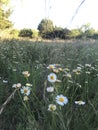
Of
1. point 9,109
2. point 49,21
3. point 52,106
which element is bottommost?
point 9,109

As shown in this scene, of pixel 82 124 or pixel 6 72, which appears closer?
pixel 82 124

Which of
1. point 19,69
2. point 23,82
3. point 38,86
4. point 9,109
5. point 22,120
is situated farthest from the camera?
point 19,69

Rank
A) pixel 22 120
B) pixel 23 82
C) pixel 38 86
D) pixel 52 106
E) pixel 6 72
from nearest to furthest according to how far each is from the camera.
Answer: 1. pixel 52 106
2. pixel 22 120
3. pixel 38 86
4. pixel 23 82
5. pixel 6 72

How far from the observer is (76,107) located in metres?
1.48

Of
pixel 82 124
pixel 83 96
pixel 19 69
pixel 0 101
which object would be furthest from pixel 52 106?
pixel 19 69

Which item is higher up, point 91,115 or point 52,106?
point 52,106

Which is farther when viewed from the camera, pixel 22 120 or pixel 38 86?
pixel 38 86

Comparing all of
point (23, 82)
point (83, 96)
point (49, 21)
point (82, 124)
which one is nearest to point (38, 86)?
point (23, 82)

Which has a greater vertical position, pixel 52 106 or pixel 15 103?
pixel 52 106

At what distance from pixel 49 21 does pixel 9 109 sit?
591 millimetres

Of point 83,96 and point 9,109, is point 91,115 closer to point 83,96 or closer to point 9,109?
point 83,96

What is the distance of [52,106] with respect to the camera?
1.15 metres

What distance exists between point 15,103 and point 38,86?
198 mm

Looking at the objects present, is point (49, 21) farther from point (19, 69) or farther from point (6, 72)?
point (6, 72)
